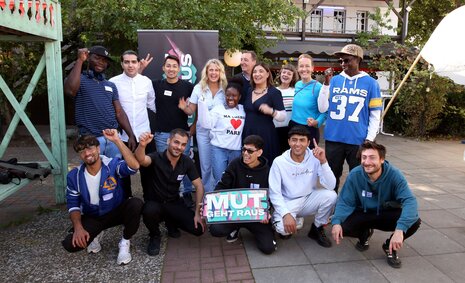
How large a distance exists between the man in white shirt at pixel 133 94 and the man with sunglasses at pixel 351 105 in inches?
82.7

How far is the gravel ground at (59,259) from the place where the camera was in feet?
10.5

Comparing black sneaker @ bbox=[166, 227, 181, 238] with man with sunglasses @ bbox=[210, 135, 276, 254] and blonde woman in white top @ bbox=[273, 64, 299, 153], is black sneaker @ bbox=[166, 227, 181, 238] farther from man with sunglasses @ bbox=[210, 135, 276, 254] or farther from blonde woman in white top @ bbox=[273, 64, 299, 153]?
blonde woman in white top @ bbox=[273, 64, 299, 153]

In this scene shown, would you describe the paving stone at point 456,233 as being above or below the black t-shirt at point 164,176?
below

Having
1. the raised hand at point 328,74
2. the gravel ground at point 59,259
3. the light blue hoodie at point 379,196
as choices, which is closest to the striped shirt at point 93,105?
the gravel ground at point 59,259

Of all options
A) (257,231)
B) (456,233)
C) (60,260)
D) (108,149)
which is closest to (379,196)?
(257,231)

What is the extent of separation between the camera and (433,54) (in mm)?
4375

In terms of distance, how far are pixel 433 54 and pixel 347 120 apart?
1503 mm

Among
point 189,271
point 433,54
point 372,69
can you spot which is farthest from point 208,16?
point 372,69

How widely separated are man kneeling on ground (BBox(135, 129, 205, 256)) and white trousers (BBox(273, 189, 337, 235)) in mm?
857

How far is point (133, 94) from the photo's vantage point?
14.2 ft

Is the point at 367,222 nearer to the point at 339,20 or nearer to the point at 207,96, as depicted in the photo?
the point at 207,96

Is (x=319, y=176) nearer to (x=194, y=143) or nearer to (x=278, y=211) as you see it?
(x=278, y=211)

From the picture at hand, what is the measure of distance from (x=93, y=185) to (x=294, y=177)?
6.38ft

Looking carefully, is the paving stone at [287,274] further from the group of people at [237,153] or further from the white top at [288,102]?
the white top at [288,102]
